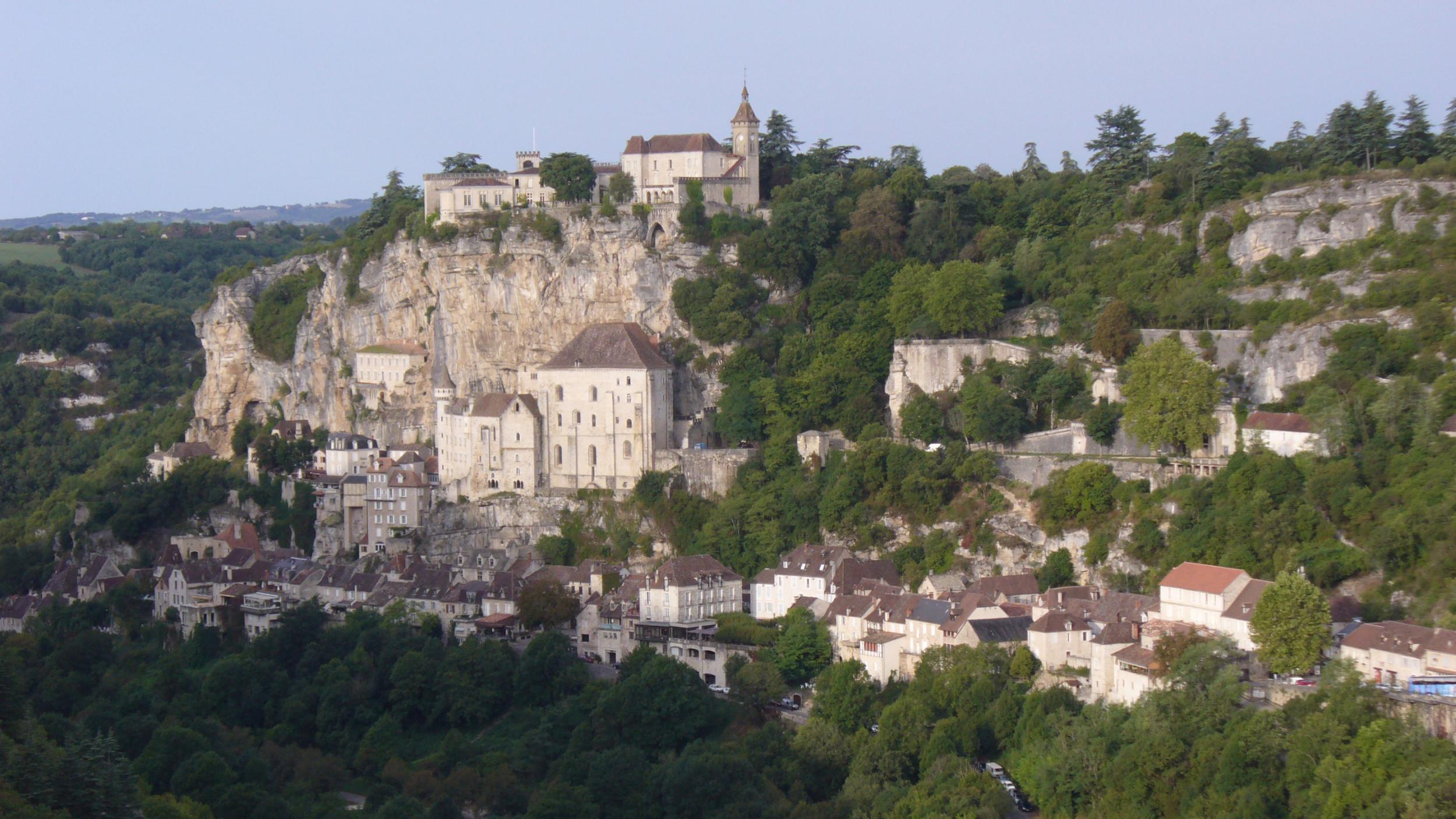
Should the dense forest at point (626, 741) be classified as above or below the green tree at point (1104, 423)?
below

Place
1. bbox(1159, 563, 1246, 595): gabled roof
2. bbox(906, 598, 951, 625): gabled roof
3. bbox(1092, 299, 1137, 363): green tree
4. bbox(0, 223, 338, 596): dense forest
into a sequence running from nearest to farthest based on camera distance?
bbox(1159, 563, 1246, 595): gabled roof, bbox(906, 598, 951, 625): gabled roof, bbox(1092, 299, 1137, 363): green tree, bbox(0, 223, 338, 596): dense forest

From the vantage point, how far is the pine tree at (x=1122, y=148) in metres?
64.9

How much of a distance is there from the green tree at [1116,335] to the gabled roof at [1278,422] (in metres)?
5.71

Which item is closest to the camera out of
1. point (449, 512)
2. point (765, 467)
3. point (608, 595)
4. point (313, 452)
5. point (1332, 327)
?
point (1332, 327)

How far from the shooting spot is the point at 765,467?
59531 mm

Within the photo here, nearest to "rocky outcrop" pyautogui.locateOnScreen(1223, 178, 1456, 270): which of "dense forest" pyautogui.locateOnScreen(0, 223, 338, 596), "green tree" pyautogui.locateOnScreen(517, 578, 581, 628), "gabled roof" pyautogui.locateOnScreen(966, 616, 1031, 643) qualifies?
"gabled roof" pyautogui.locateOnScreen(966, 616, 1031, 643)

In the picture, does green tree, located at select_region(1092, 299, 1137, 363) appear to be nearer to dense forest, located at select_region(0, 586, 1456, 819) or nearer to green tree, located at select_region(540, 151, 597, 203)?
dense forest, located at select_region(0, 586, 1456, 819)

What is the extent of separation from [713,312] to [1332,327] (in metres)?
21.1

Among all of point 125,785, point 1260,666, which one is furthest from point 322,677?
point 1260,666

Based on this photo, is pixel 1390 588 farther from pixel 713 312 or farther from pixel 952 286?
pixel 713 312

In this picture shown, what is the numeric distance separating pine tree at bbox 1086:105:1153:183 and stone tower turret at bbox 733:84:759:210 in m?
11.9

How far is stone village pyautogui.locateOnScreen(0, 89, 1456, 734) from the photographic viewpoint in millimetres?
45031

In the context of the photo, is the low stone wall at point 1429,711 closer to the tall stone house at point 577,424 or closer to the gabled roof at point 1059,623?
the gabled roof at point 1059,623

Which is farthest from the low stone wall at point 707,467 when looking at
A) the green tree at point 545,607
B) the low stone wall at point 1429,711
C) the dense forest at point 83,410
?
the low stone wall at point 1429,711
